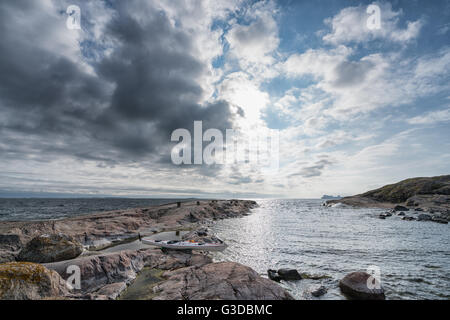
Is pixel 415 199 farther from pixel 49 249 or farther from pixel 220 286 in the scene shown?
pixel 49 249

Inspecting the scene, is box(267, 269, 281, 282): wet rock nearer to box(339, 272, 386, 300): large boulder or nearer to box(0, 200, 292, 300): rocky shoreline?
box(0, 200, 292, 300): rocky shoreline

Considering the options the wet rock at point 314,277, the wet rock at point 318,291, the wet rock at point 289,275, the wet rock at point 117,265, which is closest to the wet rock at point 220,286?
the wet rock at point 318,291

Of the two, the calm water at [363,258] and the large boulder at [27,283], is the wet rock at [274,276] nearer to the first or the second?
the calm water at [363,258]

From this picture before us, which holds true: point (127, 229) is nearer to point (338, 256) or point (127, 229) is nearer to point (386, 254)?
point (338, 256)

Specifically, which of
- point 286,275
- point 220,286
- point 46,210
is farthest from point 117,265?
point 46,210
